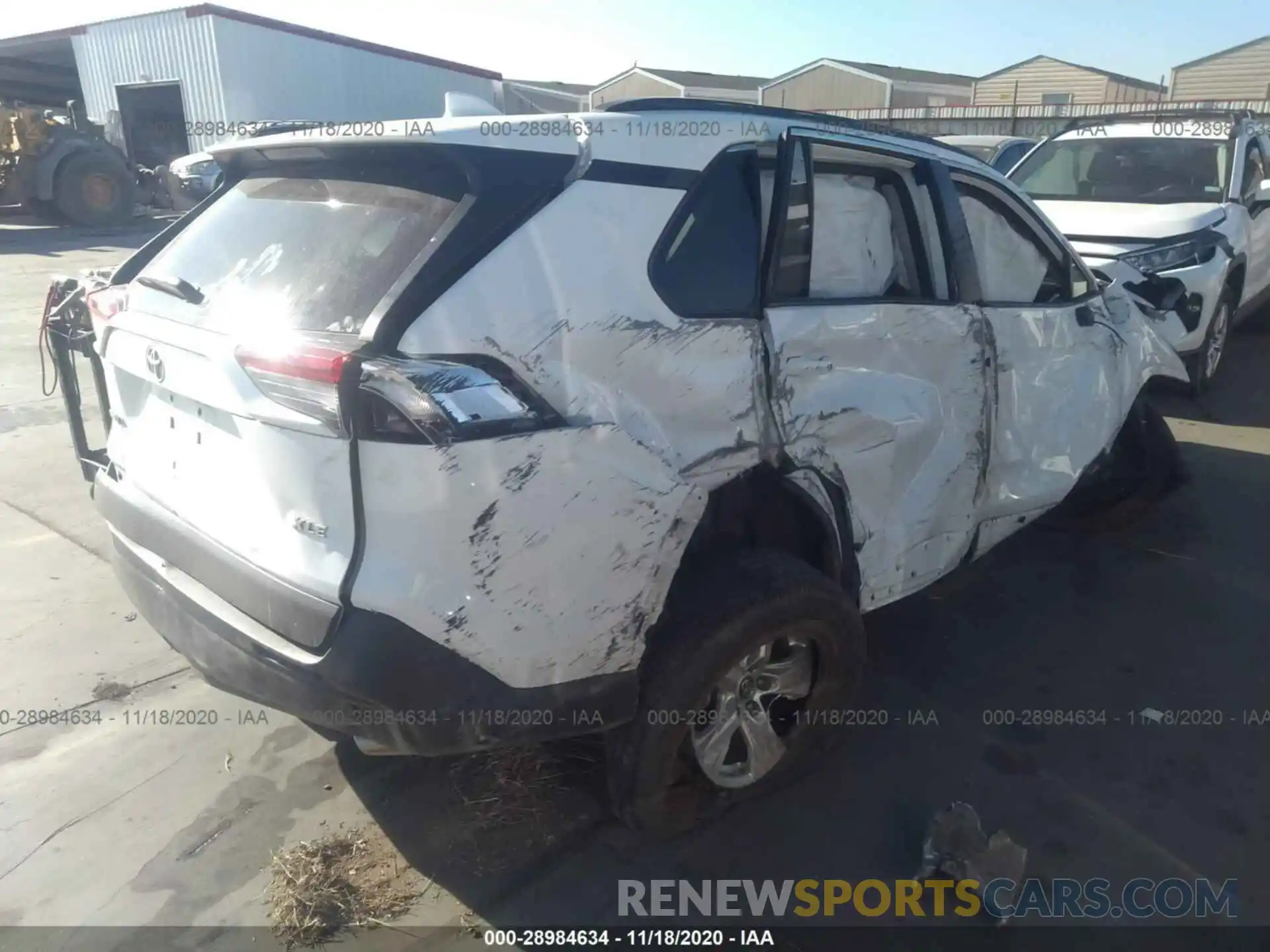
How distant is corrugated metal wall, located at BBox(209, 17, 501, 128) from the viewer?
23.7m

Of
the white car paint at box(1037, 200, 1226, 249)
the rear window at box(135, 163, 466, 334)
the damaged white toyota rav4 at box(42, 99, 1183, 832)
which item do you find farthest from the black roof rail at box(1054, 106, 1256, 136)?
the rear window at box(135, 163, 466, 334)

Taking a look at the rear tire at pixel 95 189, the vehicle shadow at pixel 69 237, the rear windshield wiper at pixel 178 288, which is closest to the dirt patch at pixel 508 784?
the rear windshield wiper at pixel 178 288

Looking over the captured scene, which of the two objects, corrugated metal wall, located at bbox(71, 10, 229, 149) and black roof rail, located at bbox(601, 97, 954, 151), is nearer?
black roof rail, located at bbox(601, 97, 954, 151)

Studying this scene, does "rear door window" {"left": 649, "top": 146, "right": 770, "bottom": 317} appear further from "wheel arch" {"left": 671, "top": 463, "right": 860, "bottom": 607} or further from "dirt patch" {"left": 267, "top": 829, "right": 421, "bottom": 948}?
"dirt patch" {"left": 267, "top": 829, "right": 421, "bottom": 948}

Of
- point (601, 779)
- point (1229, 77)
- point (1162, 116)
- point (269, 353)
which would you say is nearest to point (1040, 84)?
point (1229, 77)

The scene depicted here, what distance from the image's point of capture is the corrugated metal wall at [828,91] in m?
41.1

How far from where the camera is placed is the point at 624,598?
2.18m

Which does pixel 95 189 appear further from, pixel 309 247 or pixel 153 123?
pixel 309 247

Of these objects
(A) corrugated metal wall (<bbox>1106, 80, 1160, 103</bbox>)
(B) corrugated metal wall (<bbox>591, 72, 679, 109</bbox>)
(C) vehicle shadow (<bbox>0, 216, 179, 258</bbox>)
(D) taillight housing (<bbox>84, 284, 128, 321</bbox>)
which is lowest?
(C) vehicle shadow (<bbox>0, 216, 179, 258</bbox>)

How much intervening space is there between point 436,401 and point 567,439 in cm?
30

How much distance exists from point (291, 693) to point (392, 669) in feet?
0.96

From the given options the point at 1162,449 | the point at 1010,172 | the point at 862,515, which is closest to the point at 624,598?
the point at 862,515

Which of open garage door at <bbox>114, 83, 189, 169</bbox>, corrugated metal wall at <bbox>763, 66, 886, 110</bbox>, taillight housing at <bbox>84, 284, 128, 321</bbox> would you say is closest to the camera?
taillight housing at <bbox>84, 284, 128, 321</bbox>

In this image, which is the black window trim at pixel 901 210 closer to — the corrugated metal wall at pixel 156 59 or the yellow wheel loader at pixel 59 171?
the yellow wheel loader at pixel 59 171
